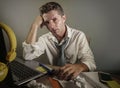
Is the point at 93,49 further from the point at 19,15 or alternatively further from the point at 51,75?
the point at 19,15

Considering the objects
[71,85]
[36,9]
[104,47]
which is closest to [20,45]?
[36,9]

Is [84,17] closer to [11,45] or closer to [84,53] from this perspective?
[84,53]

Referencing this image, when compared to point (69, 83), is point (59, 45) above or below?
above

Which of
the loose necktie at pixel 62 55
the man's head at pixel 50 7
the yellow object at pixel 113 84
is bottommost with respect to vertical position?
the yellow object at pixel 113 84

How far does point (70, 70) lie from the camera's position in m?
0.95

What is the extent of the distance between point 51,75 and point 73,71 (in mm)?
109

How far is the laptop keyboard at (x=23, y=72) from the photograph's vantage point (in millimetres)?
880

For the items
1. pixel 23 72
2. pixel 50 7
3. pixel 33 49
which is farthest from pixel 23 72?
pixel 50 7

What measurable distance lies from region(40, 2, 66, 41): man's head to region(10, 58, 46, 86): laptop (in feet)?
0.67

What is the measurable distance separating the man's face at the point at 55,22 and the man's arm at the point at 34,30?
0.03 m

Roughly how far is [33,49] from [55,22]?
18cm

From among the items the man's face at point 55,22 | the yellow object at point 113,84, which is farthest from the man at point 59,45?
the yellow object at point 113,84

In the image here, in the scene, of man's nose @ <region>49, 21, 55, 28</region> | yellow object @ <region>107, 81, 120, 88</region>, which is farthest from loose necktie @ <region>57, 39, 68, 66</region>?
yellow object @ <region>107, 81, 120, 88</region>

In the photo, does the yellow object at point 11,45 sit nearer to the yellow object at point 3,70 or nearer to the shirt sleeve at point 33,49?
the yellow object at point 3,70
